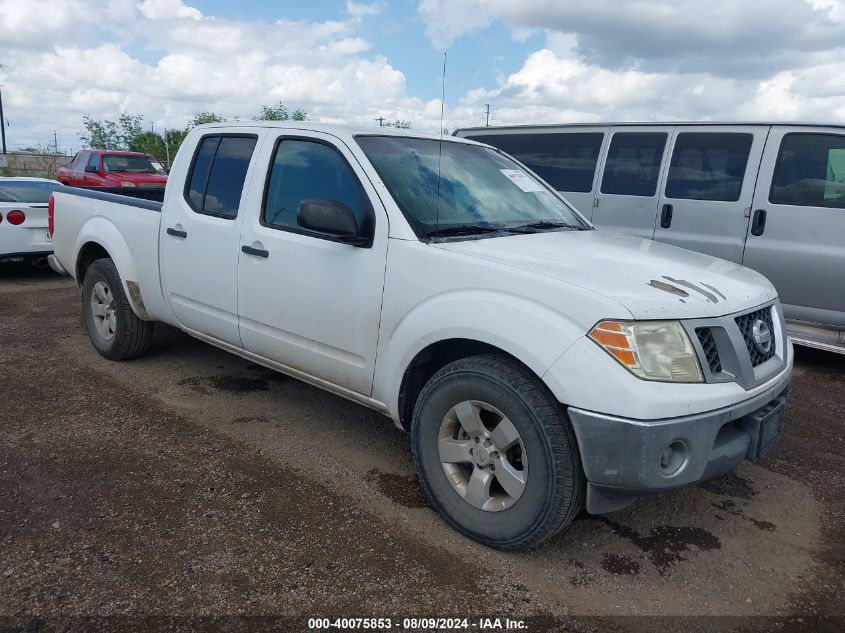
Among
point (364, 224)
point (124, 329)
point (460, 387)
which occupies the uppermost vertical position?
point (364, 224)

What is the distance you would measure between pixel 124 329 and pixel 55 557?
2.57m

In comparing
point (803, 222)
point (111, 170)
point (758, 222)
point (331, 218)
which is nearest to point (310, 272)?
point (331, 218)

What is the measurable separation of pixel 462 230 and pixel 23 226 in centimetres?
698

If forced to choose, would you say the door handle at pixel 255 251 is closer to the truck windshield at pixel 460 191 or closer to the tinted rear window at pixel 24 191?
the truck windshield at pixel 460 191

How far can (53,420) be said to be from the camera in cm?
412

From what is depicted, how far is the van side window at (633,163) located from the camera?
6.37 m

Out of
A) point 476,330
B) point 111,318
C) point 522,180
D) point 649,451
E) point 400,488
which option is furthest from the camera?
point 111,318

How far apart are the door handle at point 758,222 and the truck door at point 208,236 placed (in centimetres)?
416

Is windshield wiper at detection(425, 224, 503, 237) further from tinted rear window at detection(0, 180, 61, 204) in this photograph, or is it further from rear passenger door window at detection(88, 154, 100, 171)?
rear passenger door window at detection(88, 154, 100, 171)

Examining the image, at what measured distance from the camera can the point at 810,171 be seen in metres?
5.57

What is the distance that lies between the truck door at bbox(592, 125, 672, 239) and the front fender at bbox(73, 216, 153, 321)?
166 inches

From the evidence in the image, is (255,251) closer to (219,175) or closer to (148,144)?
(219,175)

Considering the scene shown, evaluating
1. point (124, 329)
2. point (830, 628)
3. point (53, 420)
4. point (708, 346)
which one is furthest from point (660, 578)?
point (124, 329)

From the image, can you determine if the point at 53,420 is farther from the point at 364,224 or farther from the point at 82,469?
the point at 364,224
